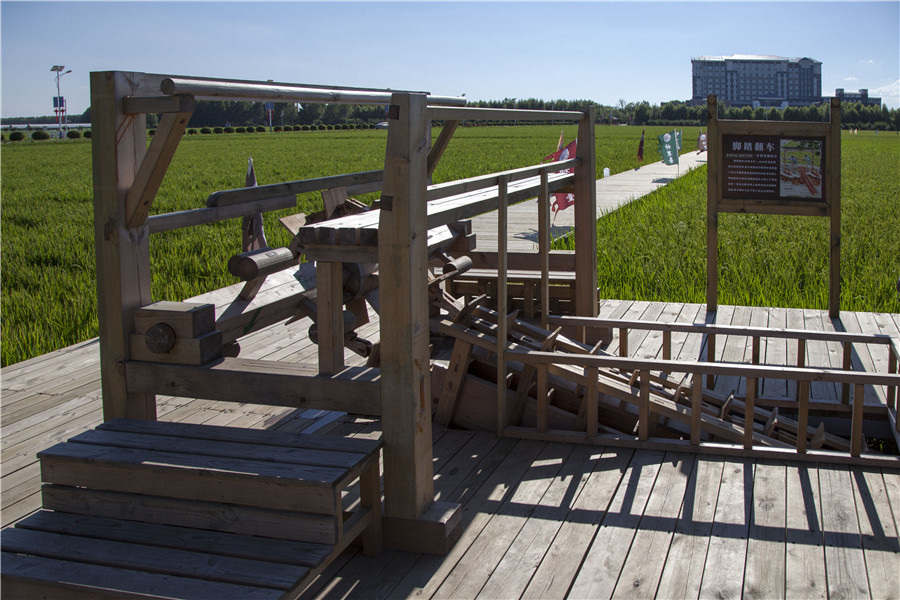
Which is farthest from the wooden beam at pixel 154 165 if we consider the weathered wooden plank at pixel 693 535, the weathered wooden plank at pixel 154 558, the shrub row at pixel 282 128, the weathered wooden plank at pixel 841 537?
the shrub row at pixel 282 128

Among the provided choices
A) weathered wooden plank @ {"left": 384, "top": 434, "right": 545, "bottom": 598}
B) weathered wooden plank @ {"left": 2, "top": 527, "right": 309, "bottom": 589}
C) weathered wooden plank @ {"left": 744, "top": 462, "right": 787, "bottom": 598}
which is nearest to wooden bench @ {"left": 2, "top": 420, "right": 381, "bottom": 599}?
weathered wooden plank @ {"left": 2, "top": 527, "right": 309, "bottom": 589}

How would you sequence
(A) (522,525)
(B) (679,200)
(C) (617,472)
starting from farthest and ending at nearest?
(B) (679,200)
(C) (617,472)
(A) (522,525)

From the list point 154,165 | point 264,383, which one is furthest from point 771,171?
point 154,165

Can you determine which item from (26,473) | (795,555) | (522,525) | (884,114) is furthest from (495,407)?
(884,114)

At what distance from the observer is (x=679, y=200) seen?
16141mm

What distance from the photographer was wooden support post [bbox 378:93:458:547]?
296 centimetres

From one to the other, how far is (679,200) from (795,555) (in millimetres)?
13683

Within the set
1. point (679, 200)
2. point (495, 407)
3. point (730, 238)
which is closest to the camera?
point (495, 407)

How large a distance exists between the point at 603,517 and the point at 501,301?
1.23 meters

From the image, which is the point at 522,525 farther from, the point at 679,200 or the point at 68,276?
the point at 679,200

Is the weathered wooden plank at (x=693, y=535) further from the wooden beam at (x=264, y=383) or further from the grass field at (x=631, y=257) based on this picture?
the grass field at (x=631, y=257)

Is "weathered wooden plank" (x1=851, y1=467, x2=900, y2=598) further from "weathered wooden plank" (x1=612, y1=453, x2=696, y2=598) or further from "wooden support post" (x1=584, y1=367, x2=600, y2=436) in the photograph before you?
"wooden support post" (x1=584, y1=367, x2=600, y2=436)

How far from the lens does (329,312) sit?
3.24 m

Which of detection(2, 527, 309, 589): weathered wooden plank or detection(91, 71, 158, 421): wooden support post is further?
detection(91, 71, 158, 421): wooden support post
